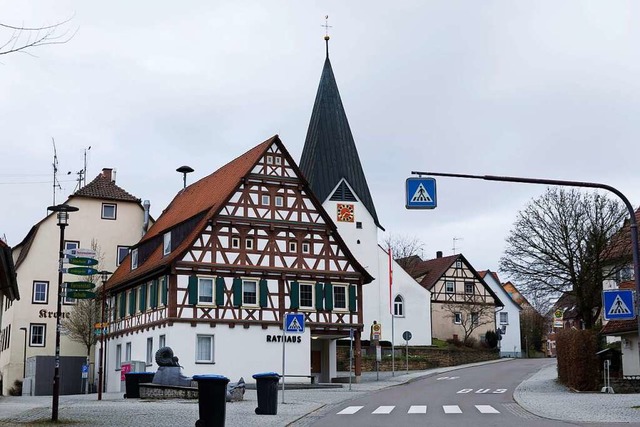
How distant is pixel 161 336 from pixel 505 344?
1845 inches

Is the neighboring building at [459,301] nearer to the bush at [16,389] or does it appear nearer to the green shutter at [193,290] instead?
the bush at [16,389]

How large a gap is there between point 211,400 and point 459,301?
5958 centimetres

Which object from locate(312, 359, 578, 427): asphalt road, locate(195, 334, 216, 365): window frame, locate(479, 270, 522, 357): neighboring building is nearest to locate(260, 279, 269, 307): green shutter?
locate(195, 334, 216, 365): window frame

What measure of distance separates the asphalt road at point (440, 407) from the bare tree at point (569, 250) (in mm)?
5142

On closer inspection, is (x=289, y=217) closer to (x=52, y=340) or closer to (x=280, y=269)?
(x=280, y=269)

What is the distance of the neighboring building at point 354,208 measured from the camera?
213ft

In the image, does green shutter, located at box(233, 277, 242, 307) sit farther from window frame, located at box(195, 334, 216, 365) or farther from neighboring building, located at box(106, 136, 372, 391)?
window frame, located at box(195, 334, 216, 365)

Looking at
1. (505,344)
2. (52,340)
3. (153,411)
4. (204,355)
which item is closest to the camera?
(153,411)

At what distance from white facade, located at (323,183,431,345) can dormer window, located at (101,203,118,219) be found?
14.6 metres

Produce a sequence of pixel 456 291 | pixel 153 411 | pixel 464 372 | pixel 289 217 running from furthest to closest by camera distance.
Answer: pixel 456 291
pixel 464 372
pixel 289 217
pixel 153 411

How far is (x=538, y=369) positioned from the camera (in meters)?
51.6

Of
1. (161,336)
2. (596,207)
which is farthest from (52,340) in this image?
(596,207)

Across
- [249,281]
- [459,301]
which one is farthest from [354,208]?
[249,281]

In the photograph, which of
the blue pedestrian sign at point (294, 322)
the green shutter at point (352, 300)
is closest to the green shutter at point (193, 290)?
the green shutter at point (352, 300)
